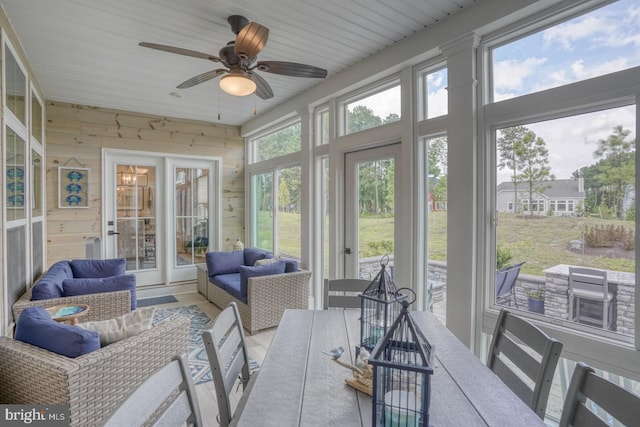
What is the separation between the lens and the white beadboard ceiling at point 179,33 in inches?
93.7

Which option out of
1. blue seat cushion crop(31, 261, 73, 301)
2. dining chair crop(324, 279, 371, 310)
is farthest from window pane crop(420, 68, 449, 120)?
blue seat cushion crop(31, 261, 73, 301)

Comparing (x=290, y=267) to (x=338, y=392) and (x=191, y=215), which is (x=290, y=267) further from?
(x=338, y=392)

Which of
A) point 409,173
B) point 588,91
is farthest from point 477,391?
point 409,173

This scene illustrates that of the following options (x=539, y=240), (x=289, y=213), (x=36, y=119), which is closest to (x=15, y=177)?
(x=36, y=119)

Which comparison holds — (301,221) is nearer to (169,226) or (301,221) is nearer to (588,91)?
(169,226)

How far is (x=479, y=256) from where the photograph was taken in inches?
95.7

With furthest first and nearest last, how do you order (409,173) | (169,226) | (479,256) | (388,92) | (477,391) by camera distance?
1. (169,226)
2. (388,92)
3. (409,173)
4. (479,256)
5. (477,391)

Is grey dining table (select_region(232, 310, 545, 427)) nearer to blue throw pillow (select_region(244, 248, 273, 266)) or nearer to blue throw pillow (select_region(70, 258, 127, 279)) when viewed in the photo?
blue throw pillow (select_region(70, 258, 127, 279))

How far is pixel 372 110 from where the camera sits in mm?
3441

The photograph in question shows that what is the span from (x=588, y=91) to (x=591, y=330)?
138 cm

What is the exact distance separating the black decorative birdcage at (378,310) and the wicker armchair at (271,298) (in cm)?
220

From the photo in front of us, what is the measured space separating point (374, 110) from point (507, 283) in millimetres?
2044

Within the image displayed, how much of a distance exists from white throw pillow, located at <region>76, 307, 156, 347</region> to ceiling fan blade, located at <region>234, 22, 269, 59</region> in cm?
189

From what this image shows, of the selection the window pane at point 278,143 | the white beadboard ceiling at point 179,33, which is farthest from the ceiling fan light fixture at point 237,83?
the window pane at point 278,143
